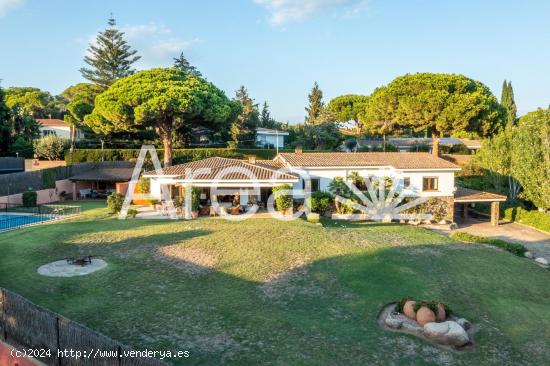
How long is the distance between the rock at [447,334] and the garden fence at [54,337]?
9935mm

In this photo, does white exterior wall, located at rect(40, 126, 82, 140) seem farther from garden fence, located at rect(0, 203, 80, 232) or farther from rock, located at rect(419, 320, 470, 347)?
rock, located at rect(419, 320, 470, 347)

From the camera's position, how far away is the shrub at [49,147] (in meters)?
53.8

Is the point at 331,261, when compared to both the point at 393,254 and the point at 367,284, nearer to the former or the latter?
the point at 367,284

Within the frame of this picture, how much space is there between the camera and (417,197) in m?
38.0

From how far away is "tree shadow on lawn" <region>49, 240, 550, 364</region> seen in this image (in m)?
13.0

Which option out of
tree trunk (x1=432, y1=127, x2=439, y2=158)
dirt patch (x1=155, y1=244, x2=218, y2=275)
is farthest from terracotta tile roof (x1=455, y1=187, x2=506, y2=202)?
dirt patch (x1=155, y1=244, x2=218, y2=275)

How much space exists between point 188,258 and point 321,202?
1652 cm

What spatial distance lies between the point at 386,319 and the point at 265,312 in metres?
4.64

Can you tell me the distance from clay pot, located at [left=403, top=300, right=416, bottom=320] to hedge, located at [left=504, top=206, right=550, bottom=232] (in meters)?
28.6

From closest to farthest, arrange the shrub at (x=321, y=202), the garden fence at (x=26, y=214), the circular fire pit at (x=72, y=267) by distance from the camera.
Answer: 1. the circular fire pit at (x=72, y=267)
2. the garden fence at (x=26, y=214)
3. the shrub at (x=321, y=202)

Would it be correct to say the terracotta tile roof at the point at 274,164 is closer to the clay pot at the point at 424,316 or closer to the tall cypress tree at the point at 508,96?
the clay pot at the point at 424,316

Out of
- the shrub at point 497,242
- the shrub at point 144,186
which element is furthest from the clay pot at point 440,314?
the shrub at point 144,186

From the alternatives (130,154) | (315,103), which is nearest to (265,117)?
(315,103)

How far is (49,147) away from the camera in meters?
53.9
